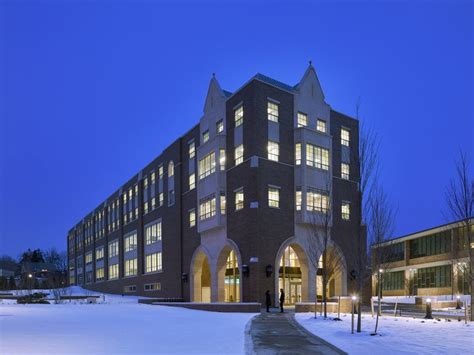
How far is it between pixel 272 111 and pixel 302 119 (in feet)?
12.0

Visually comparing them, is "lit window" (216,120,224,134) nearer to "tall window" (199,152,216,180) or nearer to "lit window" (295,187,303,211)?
"tall window" (199,152,216,180)

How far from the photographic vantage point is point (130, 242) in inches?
2881

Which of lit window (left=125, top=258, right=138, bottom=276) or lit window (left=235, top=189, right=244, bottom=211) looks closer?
lit window (left=235, top=189, right=244, bottom=211)

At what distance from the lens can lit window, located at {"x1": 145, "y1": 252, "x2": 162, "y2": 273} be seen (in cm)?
6075

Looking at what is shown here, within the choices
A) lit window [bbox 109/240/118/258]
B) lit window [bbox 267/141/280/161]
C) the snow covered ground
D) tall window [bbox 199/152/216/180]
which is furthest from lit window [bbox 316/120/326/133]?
lit window [bbox 109/240/118/258]

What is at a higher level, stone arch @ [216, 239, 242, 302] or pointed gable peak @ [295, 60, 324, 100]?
pointed gable peak @ [295, 60, 324, 100]

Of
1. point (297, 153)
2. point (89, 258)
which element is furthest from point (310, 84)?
point (89, 258)

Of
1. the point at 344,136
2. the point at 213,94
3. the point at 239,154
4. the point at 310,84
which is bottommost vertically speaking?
the point at 239,154

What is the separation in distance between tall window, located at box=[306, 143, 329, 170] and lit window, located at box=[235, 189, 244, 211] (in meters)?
6.55

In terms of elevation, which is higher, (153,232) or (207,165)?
(207,165)

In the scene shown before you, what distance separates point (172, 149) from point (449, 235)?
126 ft

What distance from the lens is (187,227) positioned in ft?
170

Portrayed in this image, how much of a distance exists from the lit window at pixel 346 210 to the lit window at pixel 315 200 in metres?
4.60

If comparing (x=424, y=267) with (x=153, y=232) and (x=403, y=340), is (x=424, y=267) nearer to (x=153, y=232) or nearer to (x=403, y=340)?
(x=153, y=232)
